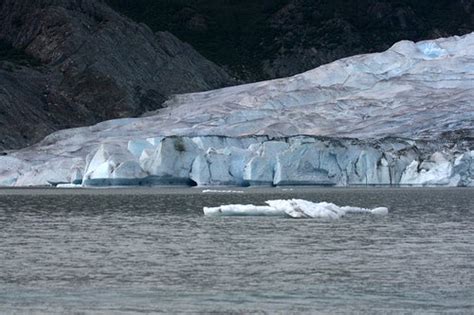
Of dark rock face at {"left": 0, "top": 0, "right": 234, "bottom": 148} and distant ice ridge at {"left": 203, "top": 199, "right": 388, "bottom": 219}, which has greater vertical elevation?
dark rock face at {"left": 0, "top": 0, "right": 234, "bottom": 148}

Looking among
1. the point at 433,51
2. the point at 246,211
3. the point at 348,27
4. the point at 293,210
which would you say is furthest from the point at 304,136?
the point at 348,27

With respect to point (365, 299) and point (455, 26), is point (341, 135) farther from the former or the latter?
point (455, 26)

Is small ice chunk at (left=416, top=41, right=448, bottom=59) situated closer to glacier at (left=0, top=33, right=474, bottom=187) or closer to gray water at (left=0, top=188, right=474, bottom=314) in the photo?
glacier at (left=0, top=33, right=474, bottom=187)

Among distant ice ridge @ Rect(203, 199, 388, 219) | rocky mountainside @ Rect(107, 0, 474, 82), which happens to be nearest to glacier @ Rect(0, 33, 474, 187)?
distant ice ridge @ Rect(203, 199, 388, 219)

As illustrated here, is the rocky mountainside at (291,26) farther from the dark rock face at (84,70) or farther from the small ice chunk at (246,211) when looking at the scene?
the small ice chunk at (246,211)

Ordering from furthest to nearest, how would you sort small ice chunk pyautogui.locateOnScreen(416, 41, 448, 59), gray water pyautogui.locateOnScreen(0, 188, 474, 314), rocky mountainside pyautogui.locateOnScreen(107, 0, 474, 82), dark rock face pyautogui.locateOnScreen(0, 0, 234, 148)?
rocky mountainside pyautogui.locateOnScreen(107, 0, 474, 82)
dark rock face pyautogui.locateOnScreen(0, 0, 234, 148)
small ice chunk pyautogui.locateOnScreen(416, 41, 448, 59)
gray water pyautogui.locateOnScreen(0, 188, 474, 314)

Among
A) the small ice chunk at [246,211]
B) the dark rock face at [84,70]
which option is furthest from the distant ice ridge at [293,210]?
the dark rock face at [84,70]

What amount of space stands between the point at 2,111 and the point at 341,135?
3895cm

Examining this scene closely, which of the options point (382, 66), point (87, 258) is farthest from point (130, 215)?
point (382, 66)

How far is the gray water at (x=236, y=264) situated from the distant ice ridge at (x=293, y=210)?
1.52 feet

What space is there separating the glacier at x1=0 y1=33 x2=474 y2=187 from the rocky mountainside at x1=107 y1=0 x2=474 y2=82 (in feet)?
157

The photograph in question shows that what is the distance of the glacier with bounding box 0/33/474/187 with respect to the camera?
238 ft

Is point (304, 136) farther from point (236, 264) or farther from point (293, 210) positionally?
point (236, 264)

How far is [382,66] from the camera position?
362 feet
